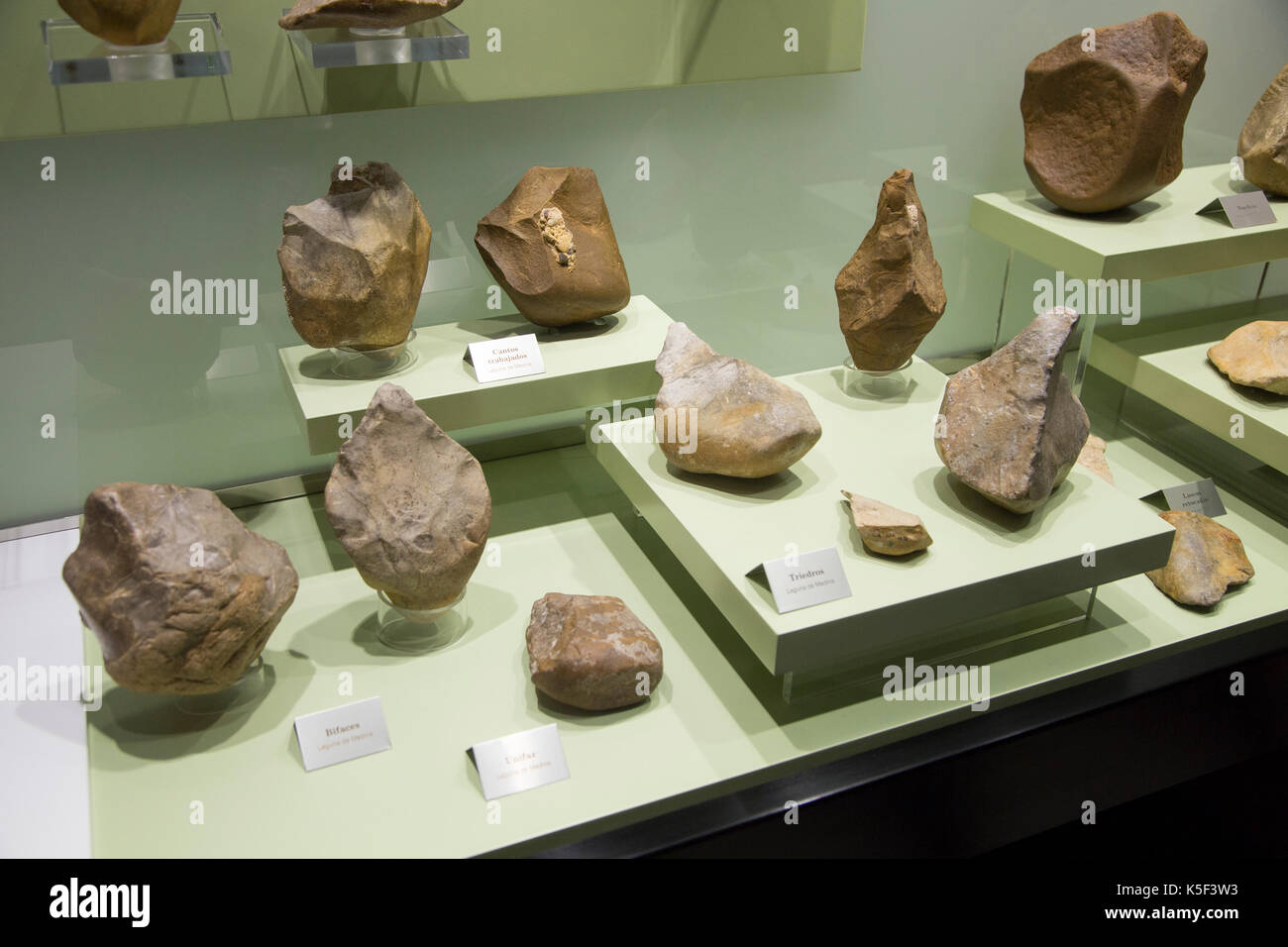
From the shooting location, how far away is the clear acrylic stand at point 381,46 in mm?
1812

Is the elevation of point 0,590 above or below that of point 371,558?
below

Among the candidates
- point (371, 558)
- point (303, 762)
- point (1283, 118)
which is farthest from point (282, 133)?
point (1283, 118)

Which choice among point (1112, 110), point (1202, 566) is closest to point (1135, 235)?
point (1112, 110)

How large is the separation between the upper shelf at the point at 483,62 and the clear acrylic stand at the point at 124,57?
0.07 m

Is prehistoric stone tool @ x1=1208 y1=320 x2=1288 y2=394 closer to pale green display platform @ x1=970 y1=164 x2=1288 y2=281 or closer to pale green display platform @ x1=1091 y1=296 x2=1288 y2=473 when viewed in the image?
pale green display platform @ x1=1091 y1=296 x2=1288 y2=473

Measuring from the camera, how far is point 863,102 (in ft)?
8.51

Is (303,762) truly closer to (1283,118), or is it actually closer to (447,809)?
(447,809)

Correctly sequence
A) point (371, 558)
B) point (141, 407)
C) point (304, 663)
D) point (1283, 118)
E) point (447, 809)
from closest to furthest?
point (447, 809), point (371, 558), point (304, 663), point (141, 407), point (1283, 118)

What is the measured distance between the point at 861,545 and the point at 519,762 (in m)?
0.65

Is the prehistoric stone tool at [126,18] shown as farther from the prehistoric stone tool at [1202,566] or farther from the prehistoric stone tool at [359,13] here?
the prehistoric stone tool at [1202,566]

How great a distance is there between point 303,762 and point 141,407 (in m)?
0.94

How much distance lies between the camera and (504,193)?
2.34 m

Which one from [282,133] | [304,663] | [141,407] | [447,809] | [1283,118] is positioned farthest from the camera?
[1283,118]
